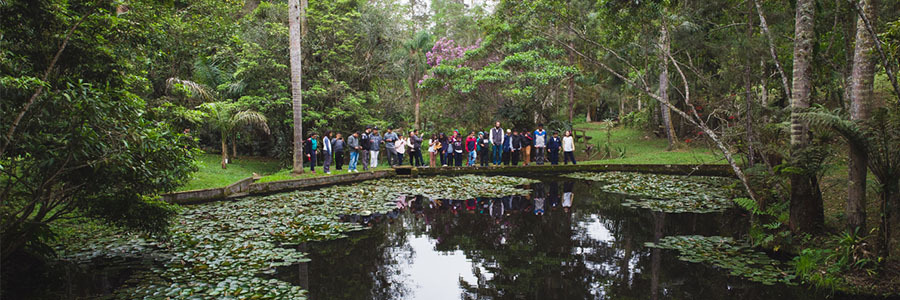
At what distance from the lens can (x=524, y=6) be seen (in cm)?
1044

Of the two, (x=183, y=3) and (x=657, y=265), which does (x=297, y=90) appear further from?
(x=657, y=265)

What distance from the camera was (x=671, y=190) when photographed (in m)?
11.7

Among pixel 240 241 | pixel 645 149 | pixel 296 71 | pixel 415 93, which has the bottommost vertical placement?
pixel 240 241

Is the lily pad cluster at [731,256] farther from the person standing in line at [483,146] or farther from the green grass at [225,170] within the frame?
the person standing in line at [483,146]

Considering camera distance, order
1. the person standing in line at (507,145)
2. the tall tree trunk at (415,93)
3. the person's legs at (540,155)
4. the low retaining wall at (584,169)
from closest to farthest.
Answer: the low retaining wall at (584,169), the person standing in line at (507,145), the person's legs at (540,155), the tall tree trunk at (415,93)

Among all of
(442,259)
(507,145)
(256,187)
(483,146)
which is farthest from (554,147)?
(442,259)

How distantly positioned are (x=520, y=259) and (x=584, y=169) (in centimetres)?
1127

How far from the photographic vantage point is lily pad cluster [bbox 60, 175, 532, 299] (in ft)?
16.3

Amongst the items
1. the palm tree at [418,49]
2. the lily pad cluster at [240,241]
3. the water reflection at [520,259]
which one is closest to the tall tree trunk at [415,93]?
the palm tree at [418,49]

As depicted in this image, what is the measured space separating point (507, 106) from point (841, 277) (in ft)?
54.3

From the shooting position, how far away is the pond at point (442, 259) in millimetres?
5027

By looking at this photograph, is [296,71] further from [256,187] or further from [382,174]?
[382,174]

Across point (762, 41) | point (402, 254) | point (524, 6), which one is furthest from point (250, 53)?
point (762, 41)

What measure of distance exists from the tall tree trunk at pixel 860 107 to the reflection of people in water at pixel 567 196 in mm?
4767
